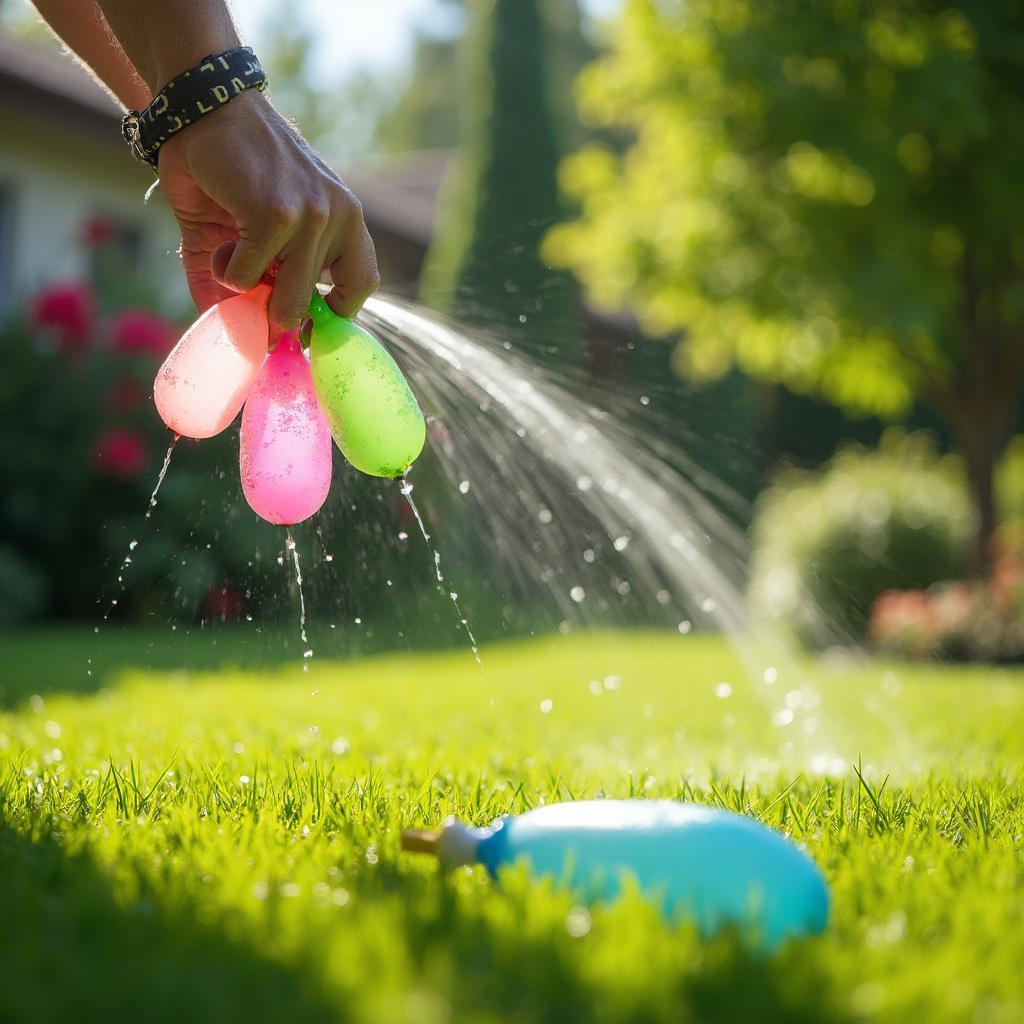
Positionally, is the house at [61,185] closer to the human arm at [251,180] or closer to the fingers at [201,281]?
the fingers at [201,281]

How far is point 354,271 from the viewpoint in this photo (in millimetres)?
2324

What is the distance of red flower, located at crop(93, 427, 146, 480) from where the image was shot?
8.38 meters

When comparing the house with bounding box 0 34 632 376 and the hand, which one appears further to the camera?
the house with bounding box 0 34 632 376

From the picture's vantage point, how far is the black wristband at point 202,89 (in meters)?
2.21

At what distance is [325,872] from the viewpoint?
1.83 metres

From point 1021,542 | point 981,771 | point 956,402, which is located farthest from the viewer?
point 1021,542

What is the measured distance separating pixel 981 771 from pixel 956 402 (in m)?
8.34

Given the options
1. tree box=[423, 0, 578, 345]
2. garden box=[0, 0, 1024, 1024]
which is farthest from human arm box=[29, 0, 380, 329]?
tree box=[423, 0, 578, 345]

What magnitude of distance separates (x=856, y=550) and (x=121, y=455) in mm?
6603

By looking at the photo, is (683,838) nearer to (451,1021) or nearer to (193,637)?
(451,1021)

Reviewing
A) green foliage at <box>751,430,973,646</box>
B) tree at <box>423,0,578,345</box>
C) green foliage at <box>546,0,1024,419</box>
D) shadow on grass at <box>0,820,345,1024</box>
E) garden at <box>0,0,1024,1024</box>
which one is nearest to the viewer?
shadow on grass at <box>0,820,345,1024</box>

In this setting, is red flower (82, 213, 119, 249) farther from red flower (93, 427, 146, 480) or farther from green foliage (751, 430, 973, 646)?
green foliage (751, 430, 973, 646)

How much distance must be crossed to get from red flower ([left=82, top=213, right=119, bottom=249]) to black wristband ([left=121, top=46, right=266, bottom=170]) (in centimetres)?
870

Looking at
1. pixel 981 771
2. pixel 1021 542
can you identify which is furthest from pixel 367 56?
pixel 981 771
